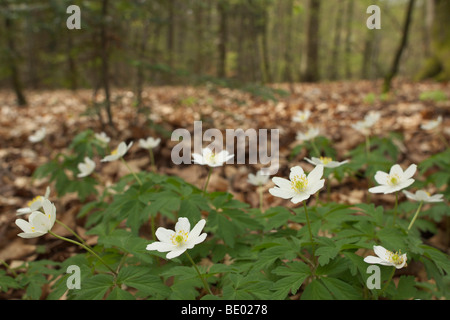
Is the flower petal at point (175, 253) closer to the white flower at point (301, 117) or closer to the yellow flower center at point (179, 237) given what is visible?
the yellow flower center at point (179, 237)

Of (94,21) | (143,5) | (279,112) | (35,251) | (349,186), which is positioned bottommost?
(35,251)

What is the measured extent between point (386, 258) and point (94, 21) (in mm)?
3266

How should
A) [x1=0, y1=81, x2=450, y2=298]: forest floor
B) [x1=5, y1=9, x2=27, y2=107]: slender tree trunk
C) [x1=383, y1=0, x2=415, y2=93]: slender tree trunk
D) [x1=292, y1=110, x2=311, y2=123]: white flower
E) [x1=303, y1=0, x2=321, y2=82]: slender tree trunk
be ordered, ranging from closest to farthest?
1. [x1=292, y1=110, x2=311, y2=123]: white flower
2. [x1=0, y1=81, x2=450, y2=298]: forest floor
3. [x1=383, y1=0, x2=415, y2=93]: slender tree trunk
4. [x1=5, y1=9, x2=27, y2=107]: slender tree trunk
5. [x1=303, y1=0, x2=321, y2=82]: slender tree trunk

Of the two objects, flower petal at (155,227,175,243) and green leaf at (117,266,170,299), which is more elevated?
flower petal at (155,227,175,243)

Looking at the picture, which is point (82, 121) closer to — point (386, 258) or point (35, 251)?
point (35, 251)

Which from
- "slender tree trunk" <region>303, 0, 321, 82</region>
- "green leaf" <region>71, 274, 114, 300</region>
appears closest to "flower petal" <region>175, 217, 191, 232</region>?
"green leaf" <region>71, 274, 114, 300</region>

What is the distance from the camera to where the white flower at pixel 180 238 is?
1129mm

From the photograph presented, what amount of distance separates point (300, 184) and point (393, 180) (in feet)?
1.54

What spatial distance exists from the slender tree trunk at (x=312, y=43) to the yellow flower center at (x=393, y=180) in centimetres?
934

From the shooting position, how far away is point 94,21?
3115 mm

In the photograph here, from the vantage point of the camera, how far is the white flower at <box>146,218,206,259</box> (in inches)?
44.5

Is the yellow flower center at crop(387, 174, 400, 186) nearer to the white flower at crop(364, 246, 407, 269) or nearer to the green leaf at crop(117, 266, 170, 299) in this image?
the white flower at crop(364, 246, 407, 269)

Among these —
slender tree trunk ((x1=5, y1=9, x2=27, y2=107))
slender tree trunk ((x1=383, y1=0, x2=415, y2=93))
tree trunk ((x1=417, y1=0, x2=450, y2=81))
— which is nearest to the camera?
slender tree trunk ((x1=383, y1=0, x2=415, y2=93))
